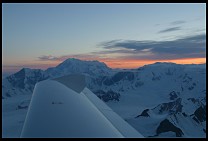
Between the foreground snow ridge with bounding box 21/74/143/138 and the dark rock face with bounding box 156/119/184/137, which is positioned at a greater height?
the foreground snow ridge with bounding box 21/74/143/138

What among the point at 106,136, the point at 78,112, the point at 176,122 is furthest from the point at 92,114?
the point at 176,122

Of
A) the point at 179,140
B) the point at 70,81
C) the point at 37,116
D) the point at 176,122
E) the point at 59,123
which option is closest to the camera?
the point at 59,123

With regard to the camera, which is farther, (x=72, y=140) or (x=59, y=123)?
(x=59, y=123)

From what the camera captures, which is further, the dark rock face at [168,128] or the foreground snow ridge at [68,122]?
the dark rock face at [168,128]

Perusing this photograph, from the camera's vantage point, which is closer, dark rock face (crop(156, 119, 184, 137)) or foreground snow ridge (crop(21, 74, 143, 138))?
foreground snow ridge (crop(21, 74, 143, 138))

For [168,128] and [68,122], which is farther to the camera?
[168,128]

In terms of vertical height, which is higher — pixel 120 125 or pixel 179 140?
pixel 120 125

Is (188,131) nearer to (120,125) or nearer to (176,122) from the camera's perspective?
(176,122)

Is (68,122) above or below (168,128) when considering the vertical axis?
above

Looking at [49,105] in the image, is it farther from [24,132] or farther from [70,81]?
[70,81]

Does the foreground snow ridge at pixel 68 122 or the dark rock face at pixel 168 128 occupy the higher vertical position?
the foreground snow ridge at pixel 68 122

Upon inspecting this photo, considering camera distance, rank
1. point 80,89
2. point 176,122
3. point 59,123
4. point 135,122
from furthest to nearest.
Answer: point 135,122, point 176,122, point 80,89, point 59,123
